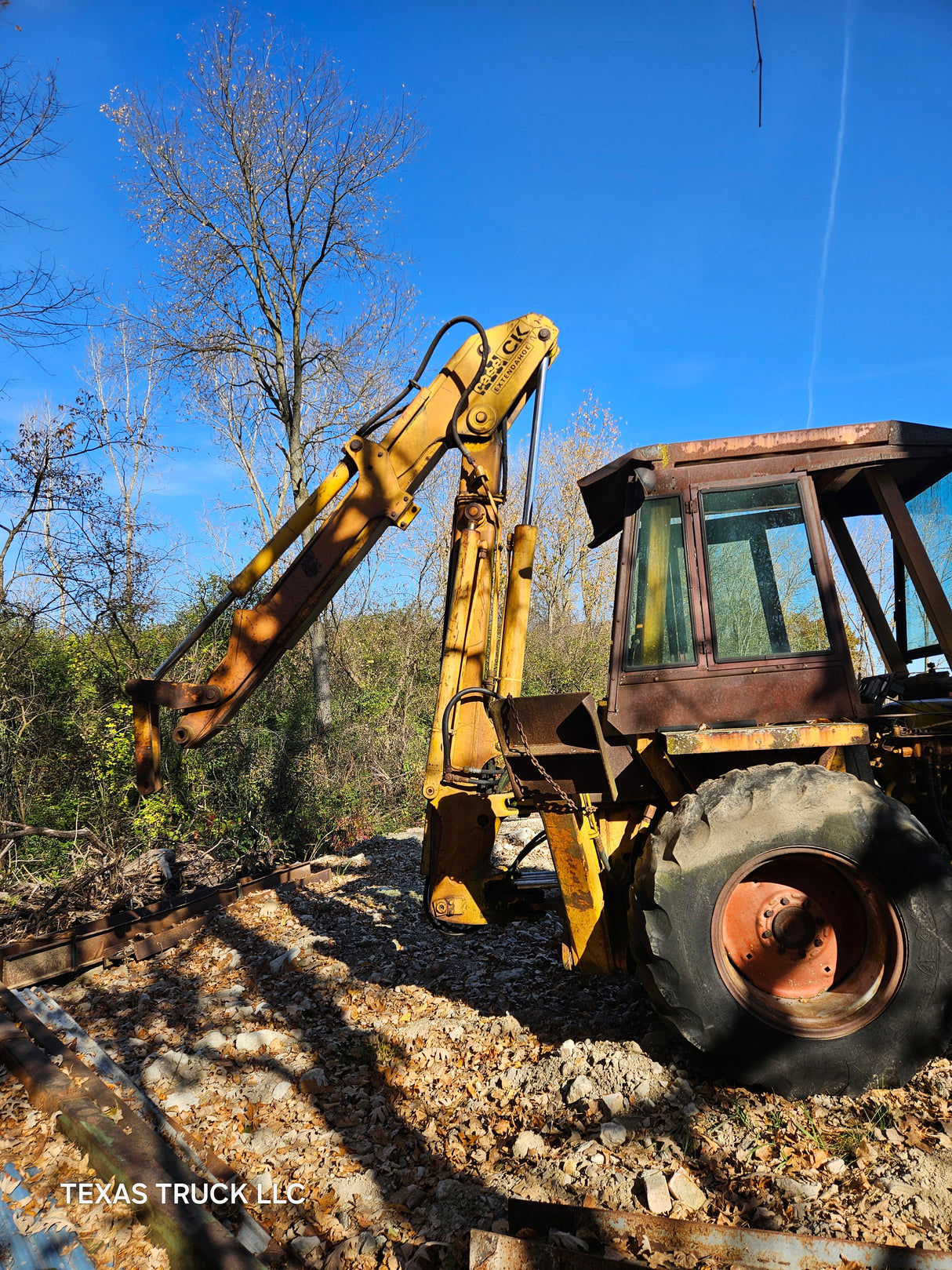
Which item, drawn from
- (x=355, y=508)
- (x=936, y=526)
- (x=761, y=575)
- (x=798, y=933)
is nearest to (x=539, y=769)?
(x=798, y=933)

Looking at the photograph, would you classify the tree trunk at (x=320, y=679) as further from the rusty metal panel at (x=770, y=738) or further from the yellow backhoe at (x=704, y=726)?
A: the rusty metal panel at (x=770, y=738)

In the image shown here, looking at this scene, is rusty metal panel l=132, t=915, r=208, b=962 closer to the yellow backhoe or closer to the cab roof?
the yellow backhoe

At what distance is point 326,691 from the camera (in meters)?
11.7

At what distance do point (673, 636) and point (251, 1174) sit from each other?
9.93 ft

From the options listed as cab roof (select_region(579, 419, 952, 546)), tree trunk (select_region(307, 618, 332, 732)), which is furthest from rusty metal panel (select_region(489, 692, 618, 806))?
tree trunk (select_region(307, 618, 332, 732))

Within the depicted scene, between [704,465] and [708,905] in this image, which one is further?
[704,465]

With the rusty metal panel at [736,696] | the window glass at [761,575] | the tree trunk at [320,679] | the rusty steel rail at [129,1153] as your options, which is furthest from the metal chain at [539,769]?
the tree trunk at [320,679]

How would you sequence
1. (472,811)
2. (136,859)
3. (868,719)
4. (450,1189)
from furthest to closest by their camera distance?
1. (136,859)
2. (472,811)
3. (868,719)
4. (450,1189)

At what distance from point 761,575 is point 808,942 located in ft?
5.70

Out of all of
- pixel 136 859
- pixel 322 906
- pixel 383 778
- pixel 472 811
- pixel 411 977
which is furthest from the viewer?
pixel 383 778

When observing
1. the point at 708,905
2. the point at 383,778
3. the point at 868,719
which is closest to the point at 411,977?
the point at 708,905

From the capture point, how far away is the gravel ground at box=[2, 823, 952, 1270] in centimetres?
266

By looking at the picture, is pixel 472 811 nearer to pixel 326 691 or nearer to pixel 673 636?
pixel 673 636

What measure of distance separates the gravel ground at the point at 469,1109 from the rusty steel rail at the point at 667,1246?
307 millimetres
